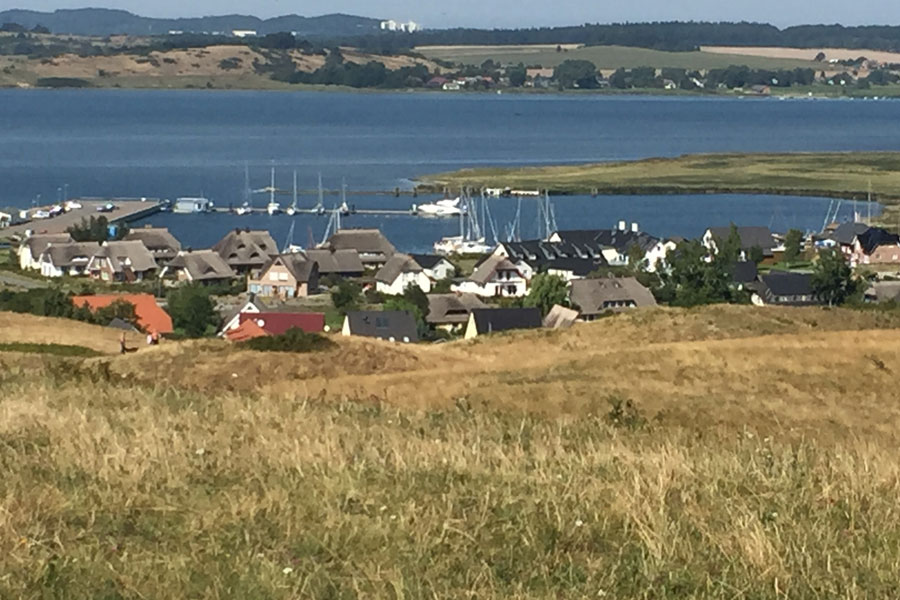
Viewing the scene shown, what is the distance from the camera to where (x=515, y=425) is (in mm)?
8211

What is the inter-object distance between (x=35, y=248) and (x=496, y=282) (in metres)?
16.0

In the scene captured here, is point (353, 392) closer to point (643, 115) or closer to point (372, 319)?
point (372, 319)

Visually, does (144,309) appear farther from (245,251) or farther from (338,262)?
(245,251)

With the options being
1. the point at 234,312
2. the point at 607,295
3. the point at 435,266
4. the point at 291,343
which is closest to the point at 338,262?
the point at 435,266

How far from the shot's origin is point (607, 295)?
3841 cm

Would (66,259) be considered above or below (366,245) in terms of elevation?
below

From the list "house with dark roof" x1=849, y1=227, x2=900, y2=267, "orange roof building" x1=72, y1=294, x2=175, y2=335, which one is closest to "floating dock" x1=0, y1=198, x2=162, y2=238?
"orange roof building" x1=72, y1=294, x2=175, y2=335

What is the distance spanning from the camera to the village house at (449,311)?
37.4 metres

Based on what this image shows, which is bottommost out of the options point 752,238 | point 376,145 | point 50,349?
point 376,145

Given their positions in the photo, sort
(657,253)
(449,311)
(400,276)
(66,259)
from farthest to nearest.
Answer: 1. (657,253)
2. (66,259)
3. (400,276)
4. (449,311)

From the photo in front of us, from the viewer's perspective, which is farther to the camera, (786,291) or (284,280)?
(284,280)

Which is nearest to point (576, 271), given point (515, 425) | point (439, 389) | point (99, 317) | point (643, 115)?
point (99, 317)

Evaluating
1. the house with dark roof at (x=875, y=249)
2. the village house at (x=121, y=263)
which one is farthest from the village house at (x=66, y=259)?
the house with dark roof at (x=875, y=249)

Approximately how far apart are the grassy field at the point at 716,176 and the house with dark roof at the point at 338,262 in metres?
31.0
